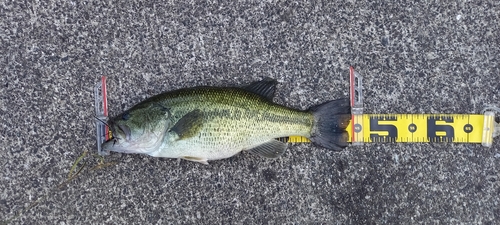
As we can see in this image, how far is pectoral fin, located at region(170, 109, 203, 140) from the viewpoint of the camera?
9.29ft

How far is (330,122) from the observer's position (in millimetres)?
3025

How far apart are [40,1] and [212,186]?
205cm

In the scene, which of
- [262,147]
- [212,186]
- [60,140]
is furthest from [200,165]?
[60,140]

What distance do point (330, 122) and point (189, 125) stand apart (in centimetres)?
104

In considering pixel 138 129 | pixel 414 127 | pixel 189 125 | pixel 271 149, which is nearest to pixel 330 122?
pixel 271 149

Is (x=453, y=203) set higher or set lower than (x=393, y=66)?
lower

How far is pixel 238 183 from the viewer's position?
3223 millimetres

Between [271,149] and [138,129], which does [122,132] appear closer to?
[138,129]

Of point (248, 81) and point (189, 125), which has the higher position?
point (248, 81)

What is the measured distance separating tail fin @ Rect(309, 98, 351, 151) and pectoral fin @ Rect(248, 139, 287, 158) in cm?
25

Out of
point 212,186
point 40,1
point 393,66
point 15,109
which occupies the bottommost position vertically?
point 212,186

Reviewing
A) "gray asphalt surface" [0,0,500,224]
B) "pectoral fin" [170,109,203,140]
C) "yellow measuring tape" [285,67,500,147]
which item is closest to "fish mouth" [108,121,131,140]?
"pectoral fin" [170,109,203,140]

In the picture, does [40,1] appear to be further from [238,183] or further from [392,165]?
[392,165]

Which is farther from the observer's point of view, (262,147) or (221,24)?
(221,24)
